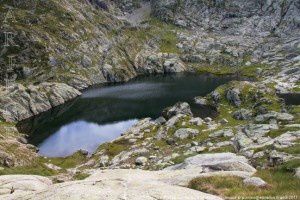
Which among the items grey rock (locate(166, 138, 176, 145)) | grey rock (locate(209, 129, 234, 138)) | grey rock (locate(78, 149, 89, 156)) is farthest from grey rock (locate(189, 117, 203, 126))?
grey rock (locate(78, 149, 89, 156))

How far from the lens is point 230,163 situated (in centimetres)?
2647

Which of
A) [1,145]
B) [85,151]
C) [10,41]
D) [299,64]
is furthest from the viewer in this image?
[299,64]

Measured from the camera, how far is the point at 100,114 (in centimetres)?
13188

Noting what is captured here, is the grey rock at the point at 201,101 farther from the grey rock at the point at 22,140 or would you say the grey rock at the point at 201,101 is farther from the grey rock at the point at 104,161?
the grey rock at the point at 104,161

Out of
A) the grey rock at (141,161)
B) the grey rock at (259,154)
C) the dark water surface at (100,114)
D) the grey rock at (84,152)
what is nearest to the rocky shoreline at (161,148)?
the grey rock at (259,154)

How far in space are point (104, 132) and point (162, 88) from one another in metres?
68.9

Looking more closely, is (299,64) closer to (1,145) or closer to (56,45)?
(56,45)

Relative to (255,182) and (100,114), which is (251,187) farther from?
(100,114)

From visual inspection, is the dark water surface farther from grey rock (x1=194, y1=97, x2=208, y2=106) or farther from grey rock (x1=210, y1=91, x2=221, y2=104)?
grey rock (x1=210, y1=91, x2=221, y2=104)

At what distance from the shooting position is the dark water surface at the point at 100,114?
102m

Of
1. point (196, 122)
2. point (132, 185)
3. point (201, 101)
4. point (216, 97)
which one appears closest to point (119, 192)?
point (132, 185)

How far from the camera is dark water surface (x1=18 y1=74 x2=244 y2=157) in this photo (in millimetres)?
102000

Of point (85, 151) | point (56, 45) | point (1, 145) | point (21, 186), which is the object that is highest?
point (56, 45)

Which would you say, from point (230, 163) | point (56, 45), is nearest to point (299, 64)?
point (56, 45)
